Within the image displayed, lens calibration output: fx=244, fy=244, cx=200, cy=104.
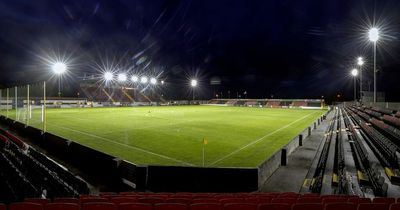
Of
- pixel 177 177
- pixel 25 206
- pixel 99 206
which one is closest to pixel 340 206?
pixel 99 206

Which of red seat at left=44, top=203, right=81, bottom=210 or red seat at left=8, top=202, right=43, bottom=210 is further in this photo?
red seat at left=44, top=203, right=81, bottom=210

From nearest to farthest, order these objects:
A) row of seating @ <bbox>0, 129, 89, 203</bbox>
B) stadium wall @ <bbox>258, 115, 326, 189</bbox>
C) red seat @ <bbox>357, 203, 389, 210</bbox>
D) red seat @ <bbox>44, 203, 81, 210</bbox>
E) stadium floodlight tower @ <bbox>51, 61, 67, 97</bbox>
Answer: red seat @ <bbox>44, 203, 81, 210</bbox>
red seat @ <bbox>357, 203, 389, 210</bbox>
row of seating @ <bbox>0, 129, 89, 203</bbox>
stadium wall @ <bbox>258, 115, 326, 189</bbox>
stadium floodlight tower @ <bbox>51, 61, 67, 97</bbox>

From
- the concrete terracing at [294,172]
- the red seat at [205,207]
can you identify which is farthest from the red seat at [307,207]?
the concrete terracing at [294,172]

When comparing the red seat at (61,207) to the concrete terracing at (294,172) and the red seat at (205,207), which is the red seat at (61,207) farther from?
the concrete terracing at (294,172)

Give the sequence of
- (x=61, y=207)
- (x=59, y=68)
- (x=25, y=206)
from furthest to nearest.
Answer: (x=59, y=68) < (x=61, y=207) < (x=25, y=206)

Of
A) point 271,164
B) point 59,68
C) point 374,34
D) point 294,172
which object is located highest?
point 374,34

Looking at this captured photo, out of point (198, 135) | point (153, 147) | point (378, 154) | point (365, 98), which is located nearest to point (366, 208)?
point (378, 154)

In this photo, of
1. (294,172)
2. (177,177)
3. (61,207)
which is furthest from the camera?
(294,172)

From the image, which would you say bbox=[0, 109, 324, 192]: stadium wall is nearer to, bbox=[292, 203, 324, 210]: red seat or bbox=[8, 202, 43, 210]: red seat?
bbox=[292, 203, 324, 210]: red seat

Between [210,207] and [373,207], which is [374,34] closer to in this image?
[373,207]

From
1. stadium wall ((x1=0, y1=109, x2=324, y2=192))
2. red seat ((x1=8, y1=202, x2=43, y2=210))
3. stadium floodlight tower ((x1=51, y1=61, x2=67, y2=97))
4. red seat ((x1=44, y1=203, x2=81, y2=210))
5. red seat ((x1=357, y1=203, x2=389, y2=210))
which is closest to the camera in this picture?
red seat ((x1=8, y1=202, x2=43, y2=210))

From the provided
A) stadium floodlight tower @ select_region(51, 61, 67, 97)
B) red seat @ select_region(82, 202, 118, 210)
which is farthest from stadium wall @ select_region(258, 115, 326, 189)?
stadium floodlight tower @ select_region(51, 61, 67, 97)

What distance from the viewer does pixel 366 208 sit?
408cm

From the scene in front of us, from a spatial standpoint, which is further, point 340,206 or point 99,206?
point 340,206
